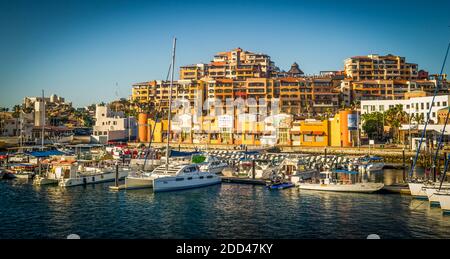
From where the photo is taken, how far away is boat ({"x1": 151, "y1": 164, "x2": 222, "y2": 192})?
27312mm

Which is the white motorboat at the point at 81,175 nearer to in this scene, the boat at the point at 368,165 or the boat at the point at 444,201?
the boat at the point at 368,165

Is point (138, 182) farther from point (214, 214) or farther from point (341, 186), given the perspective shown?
point (341, 186)

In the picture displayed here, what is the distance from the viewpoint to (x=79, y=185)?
30250 millimetres

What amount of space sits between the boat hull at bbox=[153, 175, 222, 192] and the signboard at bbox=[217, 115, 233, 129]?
3106 cm

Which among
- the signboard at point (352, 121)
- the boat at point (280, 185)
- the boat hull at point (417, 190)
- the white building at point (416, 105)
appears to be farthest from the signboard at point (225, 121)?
the boat hull at point (417, 190)

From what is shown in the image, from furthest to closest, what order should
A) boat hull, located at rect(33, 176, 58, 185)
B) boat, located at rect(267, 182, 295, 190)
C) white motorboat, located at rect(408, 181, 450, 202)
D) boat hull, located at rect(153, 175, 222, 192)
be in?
boat hull, located at rect(33, 176, 58, 185), boat, located at rect(267, 182, 295, 190), boat hull, located at rect(153, 175, 222, 192), white motorboat, located at rect(408, 181, 450, 202)

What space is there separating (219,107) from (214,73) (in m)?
25.9

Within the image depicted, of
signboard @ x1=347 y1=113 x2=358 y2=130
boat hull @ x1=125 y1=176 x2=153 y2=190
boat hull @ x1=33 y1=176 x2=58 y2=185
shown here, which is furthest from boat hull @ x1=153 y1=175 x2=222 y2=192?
signboard @ x1=347 y1=113 x2=358 y2=130

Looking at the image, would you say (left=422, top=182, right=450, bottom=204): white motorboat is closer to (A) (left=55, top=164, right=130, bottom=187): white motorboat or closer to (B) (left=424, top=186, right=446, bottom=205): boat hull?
(B) (left=424, top=186, right=446, bottom=205): boat hull

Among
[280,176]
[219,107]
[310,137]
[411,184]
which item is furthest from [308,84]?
[411,184]

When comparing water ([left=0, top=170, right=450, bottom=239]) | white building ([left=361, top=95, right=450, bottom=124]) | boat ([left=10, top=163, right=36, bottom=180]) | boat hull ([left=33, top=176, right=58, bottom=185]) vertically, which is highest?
white building ([left=361, top=95, right=450, bottom=124])

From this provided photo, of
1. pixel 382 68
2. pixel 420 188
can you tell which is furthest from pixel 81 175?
pixel 382 68
